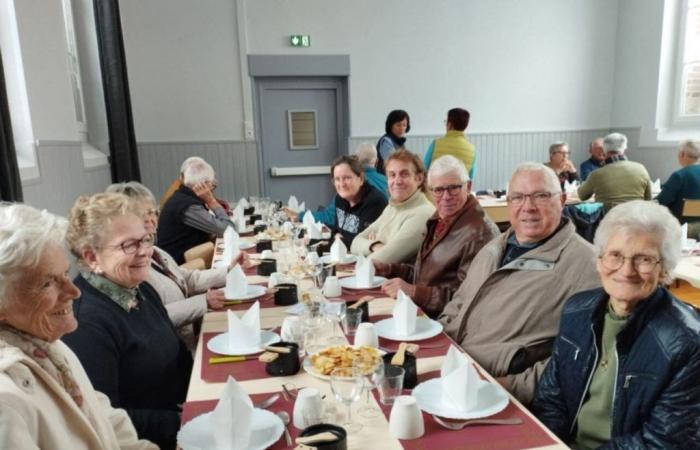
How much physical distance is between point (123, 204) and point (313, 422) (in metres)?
0.98

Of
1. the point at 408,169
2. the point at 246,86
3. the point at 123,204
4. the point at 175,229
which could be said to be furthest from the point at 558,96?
the point at 123,204

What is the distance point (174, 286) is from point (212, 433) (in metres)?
1.26

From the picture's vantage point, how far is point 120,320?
5.08 ft

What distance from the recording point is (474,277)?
6.77ft

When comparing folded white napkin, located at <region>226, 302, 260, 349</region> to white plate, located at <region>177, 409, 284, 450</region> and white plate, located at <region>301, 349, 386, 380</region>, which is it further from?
white plate, located at <region>177, 409, 284, 450</region>

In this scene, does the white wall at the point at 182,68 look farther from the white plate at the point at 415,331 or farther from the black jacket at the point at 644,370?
the black jacket at the point at 644,370

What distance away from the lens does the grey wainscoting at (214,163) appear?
6.74 metres

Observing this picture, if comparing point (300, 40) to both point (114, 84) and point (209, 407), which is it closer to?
point (114, 84)

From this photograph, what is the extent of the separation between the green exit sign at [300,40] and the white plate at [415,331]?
18.7 ft

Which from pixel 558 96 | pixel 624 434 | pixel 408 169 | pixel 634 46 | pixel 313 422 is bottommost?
pixel 624 434

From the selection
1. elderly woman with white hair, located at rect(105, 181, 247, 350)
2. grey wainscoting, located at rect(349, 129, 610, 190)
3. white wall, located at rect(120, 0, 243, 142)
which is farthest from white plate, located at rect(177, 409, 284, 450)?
grey wainscoting, located at rect(349, 129, 610, 190)

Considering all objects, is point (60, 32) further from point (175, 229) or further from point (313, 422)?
point (313, 422)

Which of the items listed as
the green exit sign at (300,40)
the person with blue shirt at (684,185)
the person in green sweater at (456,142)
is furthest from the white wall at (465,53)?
the person with blue shirt at (684,185)

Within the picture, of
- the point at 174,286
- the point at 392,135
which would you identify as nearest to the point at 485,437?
the point at 174,286
